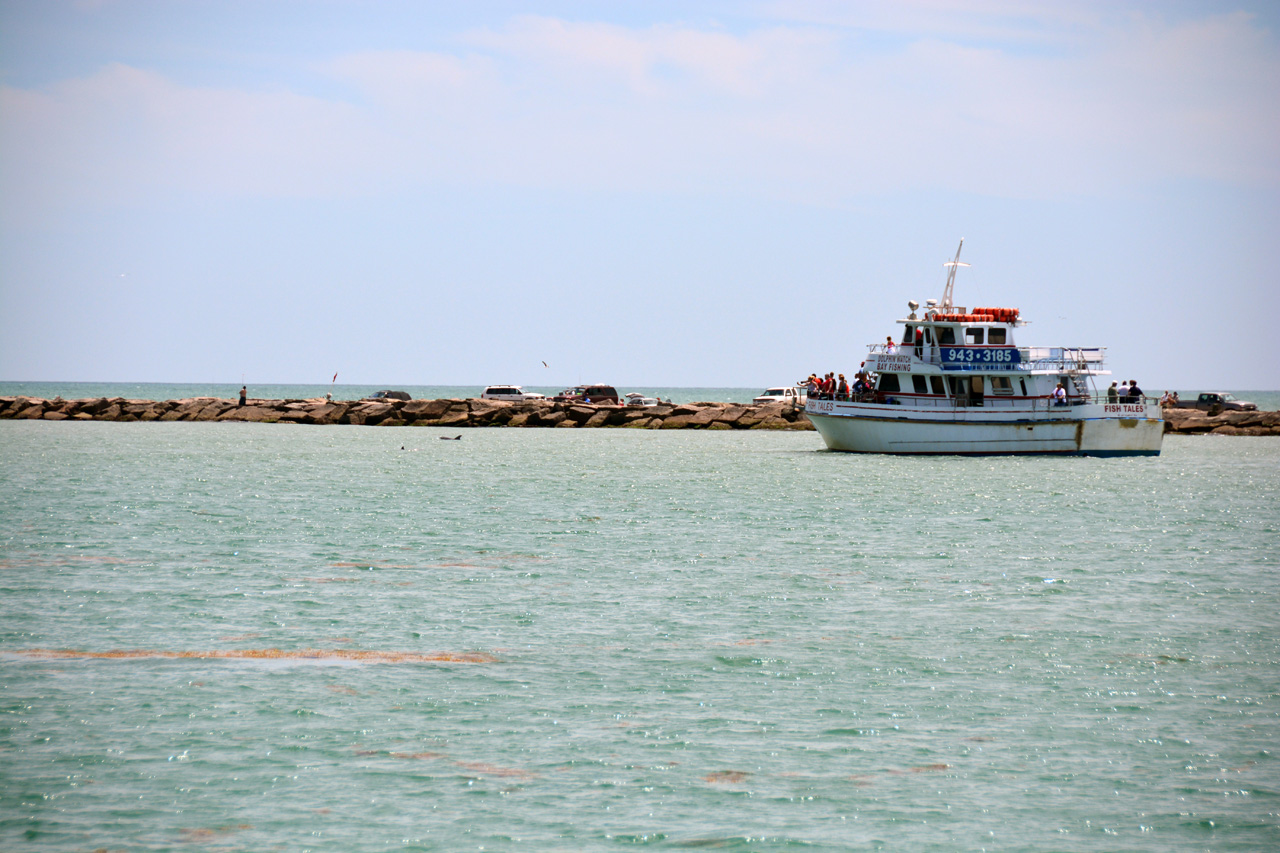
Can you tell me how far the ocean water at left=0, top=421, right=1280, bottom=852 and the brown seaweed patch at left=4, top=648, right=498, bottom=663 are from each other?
0.07 metres

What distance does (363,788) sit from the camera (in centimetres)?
943

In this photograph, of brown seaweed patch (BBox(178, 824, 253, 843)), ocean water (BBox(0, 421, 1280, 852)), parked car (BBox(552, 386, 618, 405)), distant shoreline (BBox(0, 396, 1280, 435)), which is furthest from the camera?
parked car (BBox(552, 386, 618, 405))

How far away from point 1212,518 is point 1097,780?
2301 centimetres

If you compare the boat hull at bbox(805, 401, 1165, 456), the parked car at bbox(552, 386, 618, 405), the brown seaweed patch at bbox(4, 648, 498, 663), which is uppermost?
the parked car at bbox(552, 386, 618, 405)

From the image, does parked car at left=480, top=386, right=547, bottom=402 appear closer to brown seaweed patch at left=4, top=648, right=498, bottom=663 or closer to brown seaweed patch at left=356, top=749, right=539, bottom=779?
brown seaweed patch at left=4, top=648, right=498, bottom=663

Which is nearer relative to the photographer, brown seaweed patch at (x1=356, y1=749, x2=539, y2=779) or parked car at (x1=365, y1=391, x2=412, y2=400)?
brown seaweed patch at (x1=356, y1=749, x2=539, y2=779)

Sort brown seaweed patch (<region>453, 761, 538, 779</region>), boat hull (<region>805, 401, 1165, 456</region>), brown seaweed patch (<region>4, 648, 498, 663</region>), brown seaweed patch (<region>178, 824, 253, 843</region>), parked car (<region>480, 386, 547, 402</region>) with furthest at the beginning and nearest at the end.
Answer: parked car (<region>480, 386, 547, 402</region>) → boat hull (<region>805, 401, 1165, 456</region>) → brown seaweed patch (<region>4, 648, 498, 663</region>) → brown seaweed patch (<region>453, 761, 538, 779</region>) → brown seaweed patch (<region>178, 824, 253, 843</region>)

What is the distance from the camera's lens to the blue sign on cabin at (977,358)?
49.2 meters

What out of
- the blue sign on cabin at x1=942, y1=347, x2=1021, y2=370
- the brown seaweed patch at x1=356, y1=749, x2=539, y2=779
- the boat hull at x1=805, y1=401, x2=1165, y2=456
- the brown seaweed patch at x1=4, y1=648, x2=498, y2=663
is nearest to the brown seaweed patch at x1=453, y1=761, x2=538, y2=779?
the brown seaweed patch at x1=356, y1=749, x2=539, y2=779

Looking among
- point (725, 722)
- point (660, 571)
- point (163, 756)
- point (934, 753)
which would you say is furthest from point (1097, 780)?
point (660, 571)

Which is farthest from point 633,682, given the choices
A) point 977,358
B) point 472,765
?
point 977,358

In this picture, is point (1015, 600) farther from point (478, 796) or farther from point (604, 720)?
point (478, 796)

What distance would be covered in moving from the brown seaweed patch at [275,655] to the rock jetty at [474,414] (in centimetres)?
6303

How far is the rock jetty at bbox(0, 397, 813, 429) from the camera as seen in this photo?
258 ft
